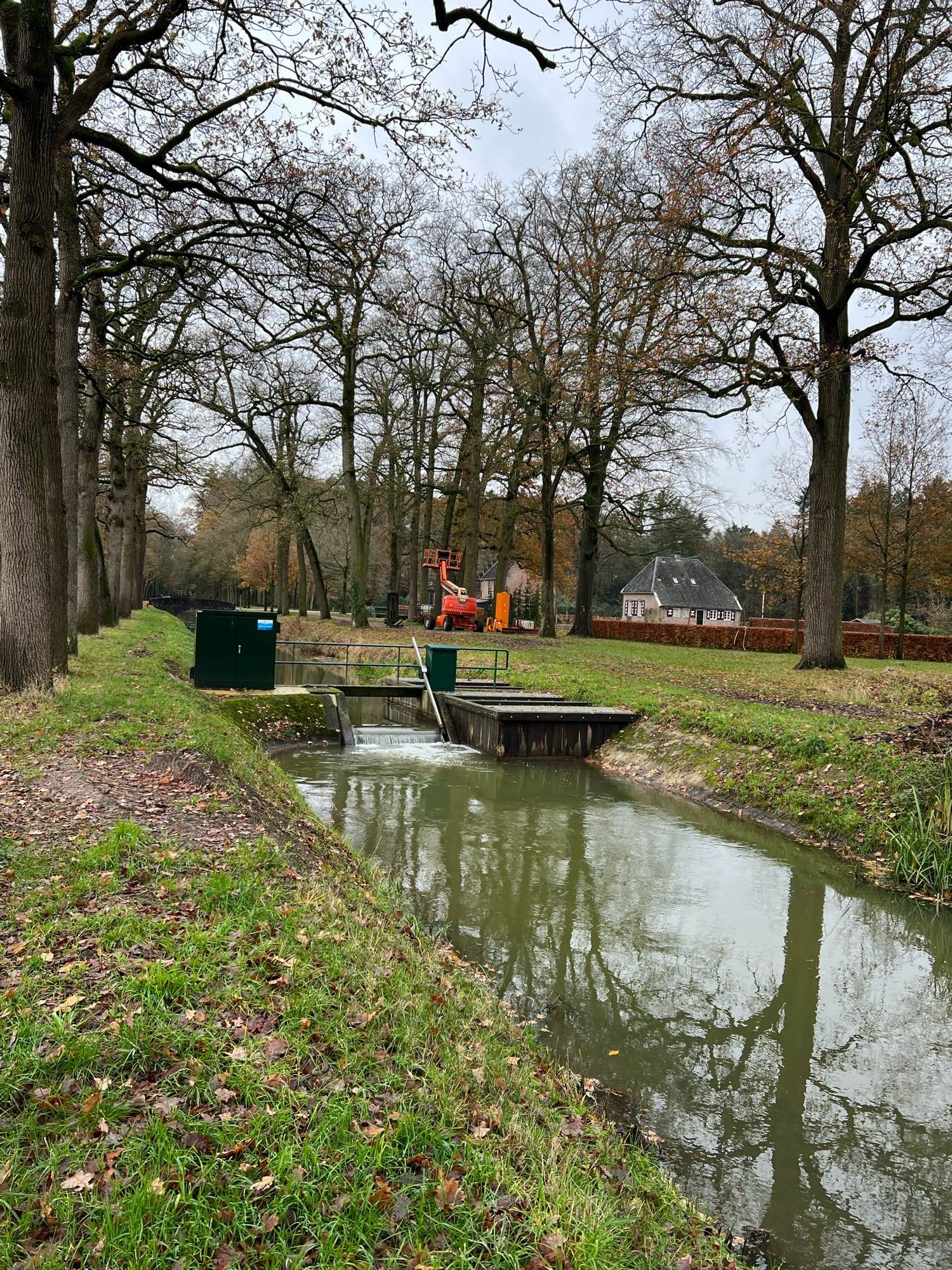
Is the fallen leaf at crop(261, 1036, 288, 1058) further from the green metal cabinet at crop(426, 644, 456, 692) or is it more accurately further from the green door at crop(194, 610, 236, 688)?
the green metal cabinet at crop(426, 644, 456, 692)

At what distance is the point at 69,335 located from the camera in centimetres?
1277

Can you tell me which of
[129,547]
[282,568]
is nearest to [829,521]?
[129,547]

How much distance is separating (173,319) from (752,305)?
40.2 feet

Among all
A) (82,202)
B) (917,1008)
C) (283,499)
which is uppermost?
(82,202)

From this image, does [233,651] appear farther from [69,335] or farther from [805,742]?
[805,742]

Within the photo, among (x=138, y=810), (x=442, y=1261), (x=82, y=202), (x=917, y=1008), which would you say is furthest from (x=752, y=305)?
(x=442, y=1261)

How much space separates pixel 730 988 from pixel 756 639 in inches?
1242

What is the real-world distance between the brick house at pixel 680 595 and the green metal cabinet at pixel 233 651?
5173 centimetres

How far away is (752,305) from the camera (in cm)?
1636

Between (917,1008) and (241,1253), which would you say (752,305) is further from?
(241,1253)

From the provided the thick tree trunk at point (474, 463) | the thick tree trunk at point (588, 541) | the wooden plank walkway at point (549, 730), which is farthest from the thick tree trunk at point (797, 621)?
the wooden plank walkway at point (549, 730)

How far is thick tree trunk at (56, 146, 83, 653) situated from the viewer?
12.0 meters

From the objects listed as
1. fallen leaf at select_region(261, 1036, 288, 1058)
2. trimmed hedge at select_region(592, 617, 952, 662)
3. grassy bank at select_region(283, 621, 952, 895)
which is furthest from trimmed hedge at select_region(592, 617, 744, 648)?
fallen leaf at select_region(261, 1036, 288, 1058)

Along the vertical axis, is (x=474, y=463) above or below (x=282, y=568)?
above
